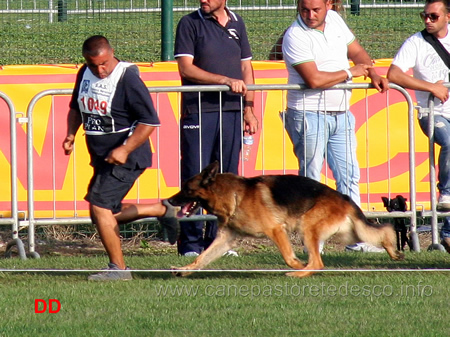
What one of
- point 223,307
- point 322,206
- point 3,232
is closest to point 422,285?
point 322,206

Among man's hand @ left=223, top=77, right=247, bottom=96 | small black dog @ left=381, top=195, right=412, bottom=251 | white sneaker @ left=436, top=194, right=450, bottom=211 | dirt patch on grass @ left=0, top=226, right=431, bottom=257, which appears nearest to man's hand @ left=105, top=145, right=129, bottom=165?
man's hand @ left=223, top=77, right=247, bottom=96

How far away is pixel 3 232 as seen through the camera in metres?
9.74

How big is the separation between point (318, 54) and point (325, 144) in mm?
815

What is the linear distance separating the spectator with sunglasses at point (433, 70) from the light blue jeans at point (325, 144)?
2.07 feet

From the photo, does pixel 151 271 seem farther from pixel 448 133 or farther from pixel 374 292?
pixel 448 133

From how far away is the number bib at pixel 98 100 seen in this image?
6.59 meters

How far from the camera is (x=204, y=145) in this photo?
805cm

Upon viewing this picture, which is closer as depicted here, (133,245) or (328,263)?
(328,263)

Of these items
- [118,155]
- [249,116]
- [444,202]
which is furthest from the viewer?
[444,202]

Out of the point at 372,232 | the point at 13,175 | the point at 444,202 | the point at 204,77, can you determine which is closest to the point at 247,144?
the point at 204,77

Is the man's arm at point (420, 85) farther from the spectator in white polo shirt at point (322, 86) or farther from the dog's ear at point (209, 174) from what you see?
the dog's ear at point (209, 174)

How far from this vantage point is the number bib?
6.59 meters

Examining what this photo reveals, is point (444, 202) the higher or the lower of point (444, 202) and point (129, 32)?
the lower

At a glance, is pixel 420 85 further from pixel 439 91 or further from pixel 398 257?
pixel 398 257
